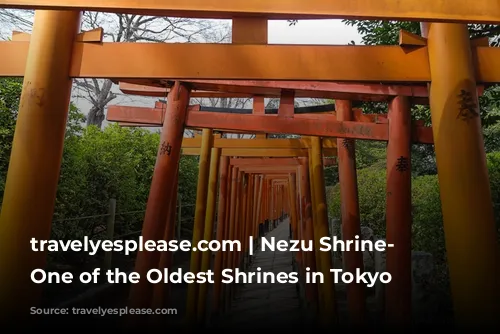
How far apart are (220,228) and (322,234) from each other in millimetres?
2428

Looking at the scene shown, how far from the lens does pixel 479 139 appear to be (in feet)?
6.22

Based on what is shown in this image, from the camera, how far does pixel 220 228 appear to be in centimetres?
703

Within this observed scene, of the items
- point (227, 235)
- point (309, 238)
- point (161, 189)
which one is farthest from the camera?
point (227, 235)

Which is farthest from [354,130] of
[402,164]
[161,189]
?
[161,189]

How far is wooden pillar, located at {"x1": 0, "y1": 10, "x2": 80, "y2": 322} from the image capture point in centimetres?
188

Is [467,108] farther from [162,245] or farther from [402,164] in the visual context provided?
[162,245]

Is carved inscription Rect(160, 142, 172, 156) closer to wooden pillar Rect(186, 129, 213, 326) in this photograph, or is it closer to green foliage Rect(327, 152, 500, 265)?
wooden pillar Rect(186, 129, 213, 326)

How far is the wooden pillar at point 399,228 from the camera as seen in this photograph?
295 centimetres

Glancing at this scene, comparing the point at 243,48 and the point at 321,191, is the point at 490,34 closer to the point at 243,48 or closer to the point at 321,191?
the point at 321,191

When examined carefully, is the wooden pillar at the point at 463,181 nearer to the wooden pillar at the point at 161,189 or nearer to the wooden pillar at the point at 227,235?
the wooden pillar at the point at 161,189

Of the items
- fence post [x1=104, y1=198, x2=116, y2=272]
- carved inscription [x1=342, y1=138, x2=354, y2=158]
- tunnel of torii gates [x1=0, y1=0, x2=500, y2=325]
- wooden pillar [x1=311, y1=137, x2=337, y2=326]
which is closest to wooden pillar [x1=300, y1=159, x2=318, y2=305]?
wooden pillar [x1=311, y1=137, x2=337, y2=326]

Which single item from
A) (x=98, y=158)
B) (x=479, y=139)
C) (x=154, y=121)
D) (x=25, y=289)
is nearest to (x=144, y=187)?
(x=98, y=158)

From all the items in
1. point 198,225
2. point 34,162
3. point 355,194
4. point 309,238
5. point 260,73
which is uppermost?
point 260,73

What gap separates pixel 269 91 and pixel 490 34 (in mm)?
3404
